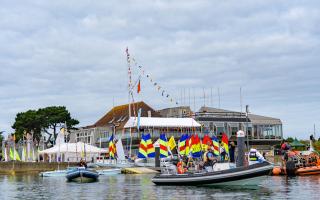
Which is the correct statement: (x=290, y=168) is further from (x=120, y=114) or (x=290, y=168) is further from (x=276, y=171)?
A: (x=120, y=114)

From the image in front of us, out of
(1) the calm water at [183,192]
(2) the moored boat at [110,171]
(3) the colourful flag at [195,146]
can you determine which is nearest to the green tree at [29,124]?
(2) the moored boat at [110,171]

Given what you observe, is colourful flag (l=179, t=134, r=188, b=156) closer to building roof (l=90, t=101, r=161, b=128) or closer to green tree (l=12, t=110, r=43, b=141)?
building roof (l=90, t=101, r=161, b=128)

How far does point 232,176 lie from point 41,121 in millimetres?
88578

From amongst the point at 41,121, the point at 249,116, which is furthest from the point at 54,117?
the point at 249,116

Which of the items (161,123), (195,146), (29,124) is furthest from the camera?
(29,124)

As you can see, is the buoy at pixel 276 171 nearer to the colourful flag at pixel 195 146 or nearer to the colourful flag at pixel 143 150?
the colourful flag at pixel 195 146

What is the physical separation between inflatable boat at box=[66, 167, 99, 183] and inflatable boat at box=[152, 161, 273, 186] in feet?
48.8

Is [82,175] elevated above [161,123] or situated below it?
below

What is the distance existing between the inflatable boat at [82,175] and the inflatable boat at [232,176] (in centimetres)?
1488

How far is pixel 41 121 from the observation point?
12631 cm

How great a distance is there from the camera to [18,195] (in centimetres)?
4431

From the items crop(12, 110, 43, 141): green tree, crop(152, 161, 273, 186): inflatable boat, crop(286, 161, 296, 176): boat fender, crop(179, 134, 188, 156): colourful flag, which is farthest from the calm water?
crop(12, 110, 43, 141): green tree

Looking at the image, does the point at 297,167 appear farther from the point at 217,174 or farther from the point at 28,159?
the point at 28,159

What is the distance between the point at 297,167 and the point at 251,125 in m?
57.3
